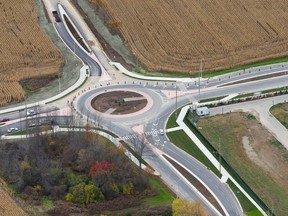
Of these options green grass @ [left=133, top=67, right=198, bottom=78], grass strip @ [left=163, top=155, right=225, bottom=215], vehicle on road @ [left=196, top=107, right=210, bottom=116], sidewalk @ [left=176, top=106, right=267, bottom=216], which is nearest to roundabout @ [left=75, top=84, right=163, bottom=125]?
sidewalk @ [left=176, top=106, right=267, bottom=216]

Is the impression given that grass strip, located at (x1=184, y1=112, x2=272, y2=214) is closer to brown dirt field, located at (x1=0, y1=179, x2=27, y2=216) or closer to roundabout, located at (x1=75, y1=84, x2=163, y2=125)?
roundabout, located at (x1=75, y1=84, x2=163, y2=125)

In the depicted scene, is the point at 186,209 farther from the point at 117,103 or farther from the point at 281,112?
the point at 117,103

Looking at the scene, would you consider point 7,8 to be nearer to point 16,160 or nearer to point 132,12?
point 132,12

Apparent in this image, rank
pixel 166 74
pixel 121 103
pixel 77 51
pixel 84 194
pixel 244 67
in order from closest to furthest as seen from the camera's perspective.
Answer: pixel 84 194 → pixel 121 103 → pixel 166 74 → pixel 244 67 → pixel 77 51

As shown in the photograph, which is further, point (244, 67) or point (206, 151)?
point (244, 67)

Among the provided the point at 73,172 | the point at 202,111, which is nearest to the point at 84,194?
the point at 73,172

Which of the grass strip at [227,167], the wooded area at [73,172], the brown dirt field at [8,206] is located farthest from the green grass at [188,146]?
the brown dirt field at [8,206]
